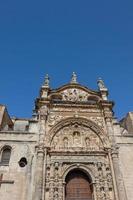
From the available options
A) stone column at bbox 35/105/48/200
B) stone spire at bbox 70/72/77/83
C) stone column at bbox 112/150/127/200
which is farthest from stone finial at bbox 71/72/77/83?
stone column at bbox 112/150/127/200

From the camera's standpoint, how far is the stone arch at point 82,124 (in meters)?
16.4

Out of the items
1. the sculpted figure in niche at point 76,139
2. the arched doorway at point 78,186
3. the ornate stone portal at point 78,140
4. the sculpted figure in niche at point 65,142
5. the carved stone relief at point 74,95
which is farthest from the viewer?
the carved stone relief at point 74,95

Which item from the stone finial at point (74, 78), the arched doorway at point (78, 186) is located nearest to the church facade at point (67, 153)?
the arched doorway at point (78, 186)

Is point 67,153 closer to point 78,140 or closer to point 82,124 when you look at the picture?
point 78,140

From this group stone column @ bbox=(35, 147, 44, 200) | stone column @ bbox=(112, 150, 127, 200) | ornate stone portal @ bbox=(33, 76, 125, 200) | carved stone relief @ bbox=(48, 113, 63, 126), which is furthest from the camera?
carved stone relief @ bbox=(48, 113, 63, 126)

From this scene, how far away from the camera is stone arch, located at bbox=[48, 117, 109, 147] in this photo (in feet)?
53.9

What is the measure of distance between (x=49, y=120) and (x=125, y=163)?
235 inches

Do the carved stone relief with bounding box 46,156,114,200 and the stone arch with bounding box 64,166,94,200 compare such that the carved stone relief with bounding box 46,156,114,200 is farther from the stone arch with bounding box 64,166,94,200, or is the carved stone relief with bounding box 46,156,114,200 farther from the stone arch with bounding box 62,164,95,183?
the stone arch with bounding box 64,166,94,200

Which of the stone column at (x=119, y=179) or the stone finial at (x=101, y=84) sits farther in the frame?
the stone finial at (x=101, y=84)

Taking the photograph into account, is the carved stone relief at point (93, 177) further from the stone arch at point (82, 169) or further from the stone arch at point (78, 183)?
the stone arch at point (78, 183)

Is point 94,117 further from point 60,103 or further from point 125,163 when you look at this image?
point 125,163

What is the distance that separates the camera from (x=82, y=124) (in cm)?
1744

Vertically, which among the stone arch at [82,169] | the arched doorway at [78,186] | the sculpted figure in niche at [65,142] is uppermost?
the sculpted figure in niche at [65,142]

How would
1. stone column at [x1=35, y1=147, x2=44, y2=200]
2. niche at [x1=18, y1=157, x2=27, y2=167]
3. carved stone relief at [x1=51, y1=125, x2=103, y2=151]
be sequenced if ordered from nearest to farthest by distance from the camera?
stone column at [x1=35, y1=147, x2=44, y2=200]
niche at [x1=18, y1=157, x2=27, y2=167]
carved stone relief at [x1=51, y1=125, x2=103, y2=151]
